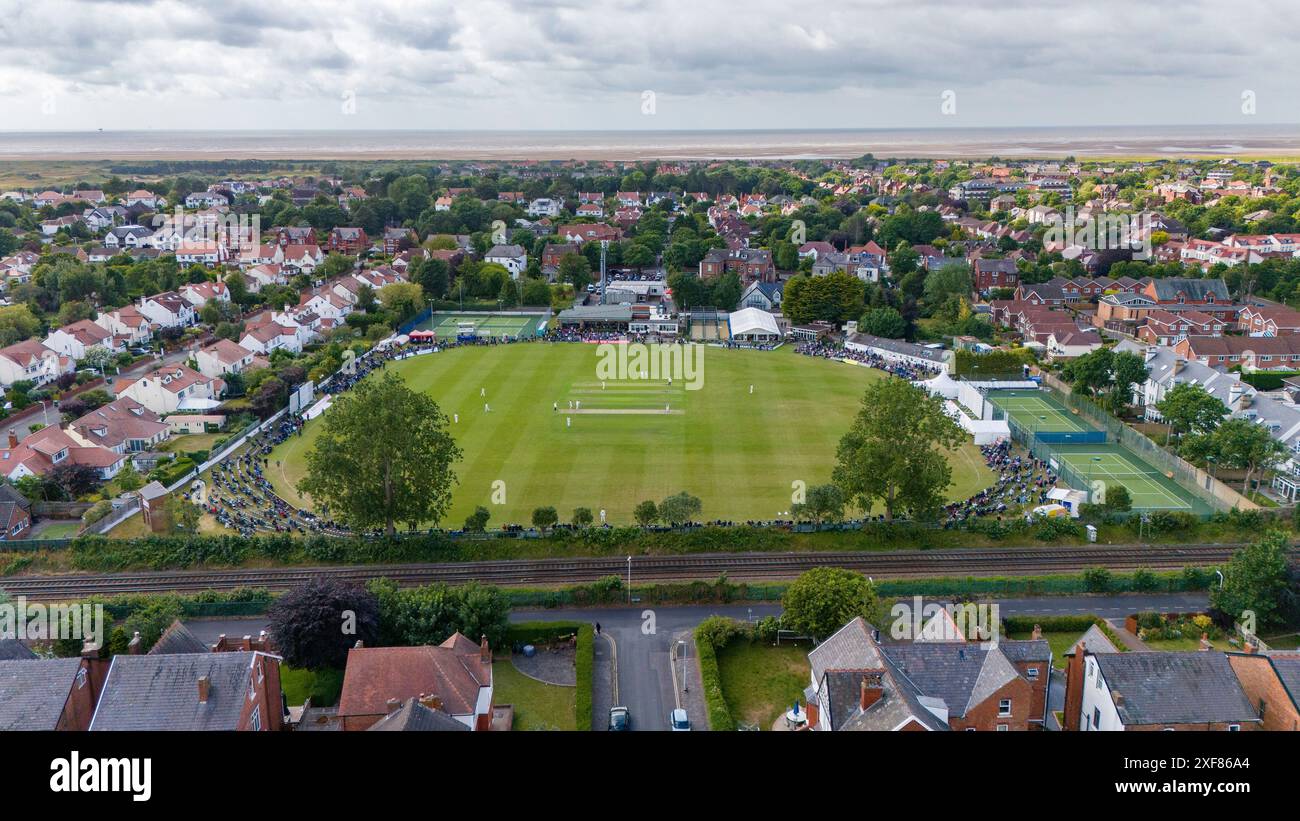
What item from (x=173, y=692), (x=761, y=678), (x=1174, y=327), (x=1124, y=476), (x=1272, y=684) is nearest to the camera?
(x=173, y=692)

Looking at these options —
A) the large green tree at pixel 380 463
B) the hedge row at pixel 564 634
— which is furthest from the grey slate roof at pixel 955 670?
the large green tree at pixel 380 463

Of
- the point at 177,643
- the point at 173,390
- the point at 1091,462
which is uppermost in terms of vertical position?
the point at 173,390

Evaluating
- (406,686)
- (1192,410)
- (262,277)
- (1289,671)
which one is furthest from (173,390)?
(1192,410)

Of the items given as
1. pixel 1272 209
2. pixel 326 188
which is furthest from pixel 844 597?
pixel 326 188

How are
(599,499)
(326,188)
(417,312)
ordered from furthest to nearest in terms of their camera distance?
(326,188)
(417,312)
(599,499)

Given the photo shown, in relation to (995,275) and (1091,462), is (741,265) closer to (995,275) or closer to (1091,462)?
(995,275)

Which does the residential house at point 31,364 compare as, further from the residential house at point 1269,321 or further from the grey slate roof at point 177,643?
the residential house at point 1269,321

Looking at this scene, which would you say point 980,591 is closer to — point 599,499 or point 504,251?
point 599,499
